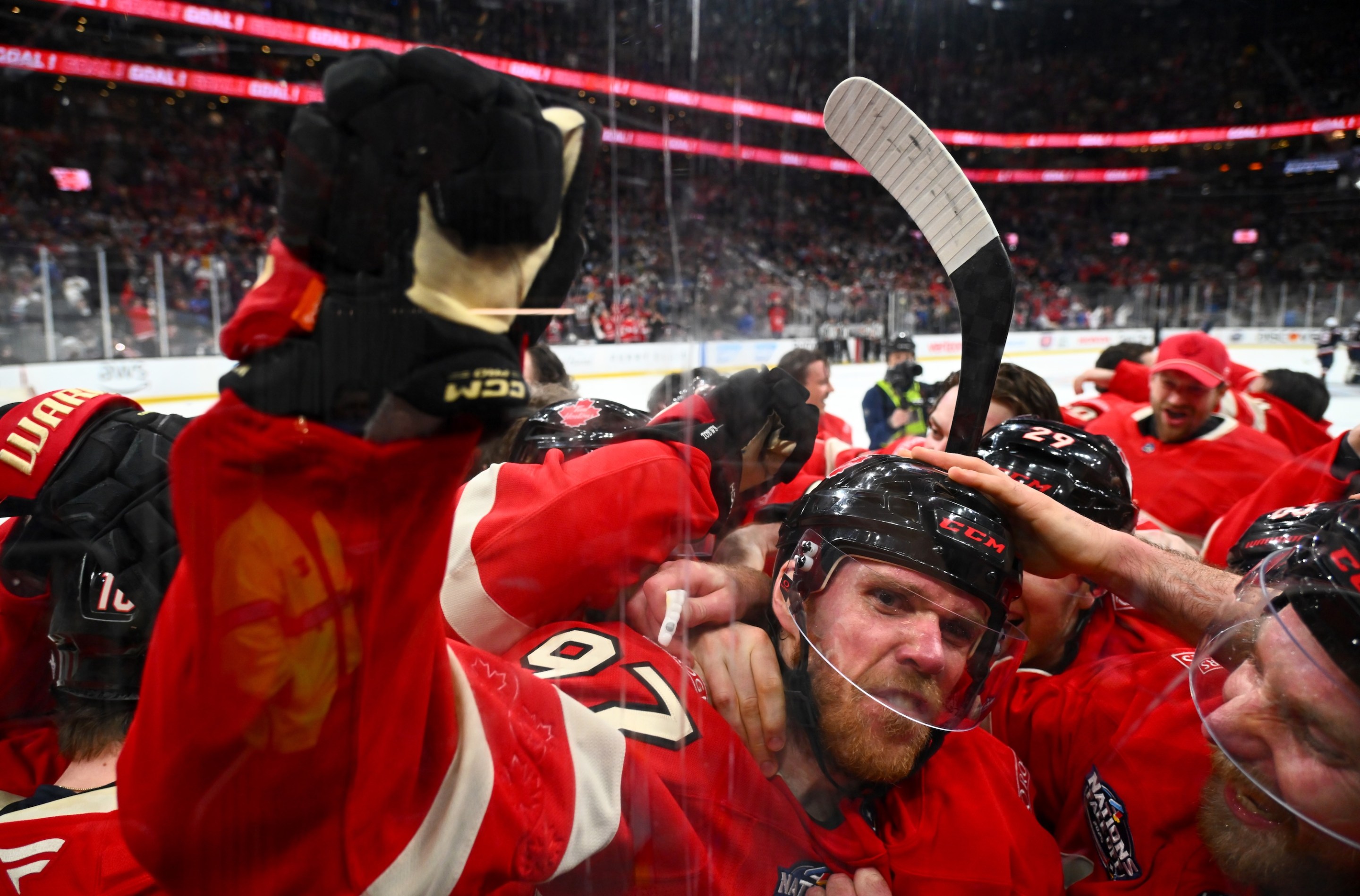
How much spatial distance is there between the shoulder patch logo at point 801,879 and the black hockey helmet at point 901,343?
868 mm

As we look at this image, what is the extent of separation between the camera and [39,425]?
0.38 metres

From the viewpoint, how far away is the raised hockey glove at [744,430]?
0.55 m

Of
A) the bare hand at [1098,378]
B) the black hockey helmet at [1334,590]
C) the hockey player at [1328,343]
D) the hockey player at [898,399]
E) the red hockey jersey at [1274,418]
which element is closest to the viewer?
the black hockey helmet at [1334,590]

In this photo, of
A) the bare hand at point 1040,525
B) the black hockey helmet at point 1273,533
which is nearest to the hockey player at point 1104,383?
the black hockey helmet at point 1273,533

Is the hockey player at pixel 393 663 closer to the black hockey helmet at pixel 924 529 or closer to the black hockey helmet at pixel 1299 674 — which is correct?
the black hockey helmet at pixel 924 529

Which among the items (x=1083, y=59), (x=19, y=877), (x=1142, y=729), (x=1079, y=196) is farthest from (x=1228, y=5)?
(x=19, y=877)

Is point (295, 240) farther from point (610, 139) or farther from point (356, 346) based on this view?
point (610, 139)

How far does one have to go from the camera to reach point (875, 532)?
724 millimetres

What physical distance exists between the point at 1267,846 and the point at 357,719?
2.16 ft

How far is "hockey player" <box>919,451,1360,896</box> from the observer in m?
0.48

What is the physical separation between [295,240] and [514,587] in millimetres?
366

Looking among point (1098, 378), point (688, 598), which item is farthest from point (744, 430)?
point (1098, 378)

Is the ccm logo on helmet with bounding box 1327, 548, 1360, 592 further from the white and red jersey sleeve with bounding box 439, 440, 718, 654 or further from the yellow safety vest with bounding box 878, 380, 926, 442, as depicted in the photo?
the yellow safety vest with bounding box 878, 380, 926, 442

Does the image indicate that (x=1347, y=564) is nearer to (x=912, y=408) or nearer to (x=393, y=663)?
(x=393, y=663)
